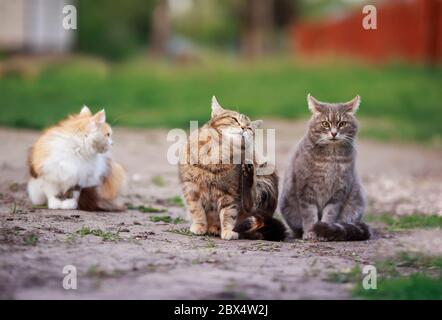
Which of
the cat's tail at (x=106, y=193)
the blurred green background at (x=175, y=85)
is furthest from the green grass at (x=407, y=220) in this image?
the blurred green background at (x=175, y=85)

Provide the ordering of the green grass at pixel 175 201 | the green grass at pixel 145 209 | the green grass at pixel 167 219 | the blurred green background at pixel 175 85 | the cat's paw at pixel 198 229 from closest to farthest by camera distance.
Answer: the cat's paw at pixel 198 229 < the green grass at pixel 167 219 < the green grass at pixel 145 209 < the green grass at pixel 175 201 < the blurred green background at pixel 175 85

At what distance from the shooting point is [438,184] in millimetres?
9164

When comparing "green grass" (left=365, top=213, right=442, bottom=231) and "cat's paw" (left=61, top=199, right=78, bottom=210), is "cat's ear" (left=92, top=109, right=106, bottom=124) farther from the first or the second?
"green grass" (left=365, top=213, right=442, bottom=231)

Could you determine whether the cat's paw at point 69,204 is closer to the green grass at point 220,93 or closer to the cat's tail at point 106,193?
the cat's tail at point 106,193

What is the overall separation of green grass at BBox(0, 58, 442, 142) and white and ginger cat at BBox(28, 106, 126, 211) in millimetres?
3904

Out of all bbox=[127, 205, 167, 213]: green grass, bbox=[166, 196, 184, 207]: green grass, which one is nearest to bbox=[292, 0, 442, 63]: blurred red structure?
bbox=[166, 196, 184, 207]: green grass

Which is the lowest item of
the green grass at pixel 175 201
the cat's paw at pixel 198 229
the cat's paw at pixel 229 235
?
the cat's paw at pixel 229 235

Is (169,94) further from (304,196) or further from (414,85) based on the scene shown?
(304,196)

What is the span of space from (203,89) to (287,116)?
379 cm

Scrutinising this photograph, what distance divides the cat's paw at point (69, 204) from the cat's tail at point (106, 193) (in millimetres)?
104

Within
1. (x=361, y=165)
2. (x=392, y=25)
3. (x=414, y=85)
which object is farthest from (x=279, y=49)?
(x=361, y=165)

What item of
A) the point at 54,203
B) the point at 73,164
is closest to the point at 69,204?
the point at 54,203

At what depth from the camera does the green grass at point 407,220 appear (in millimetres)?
6835

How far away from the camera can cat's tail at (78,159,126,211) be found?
6414 millimetres
